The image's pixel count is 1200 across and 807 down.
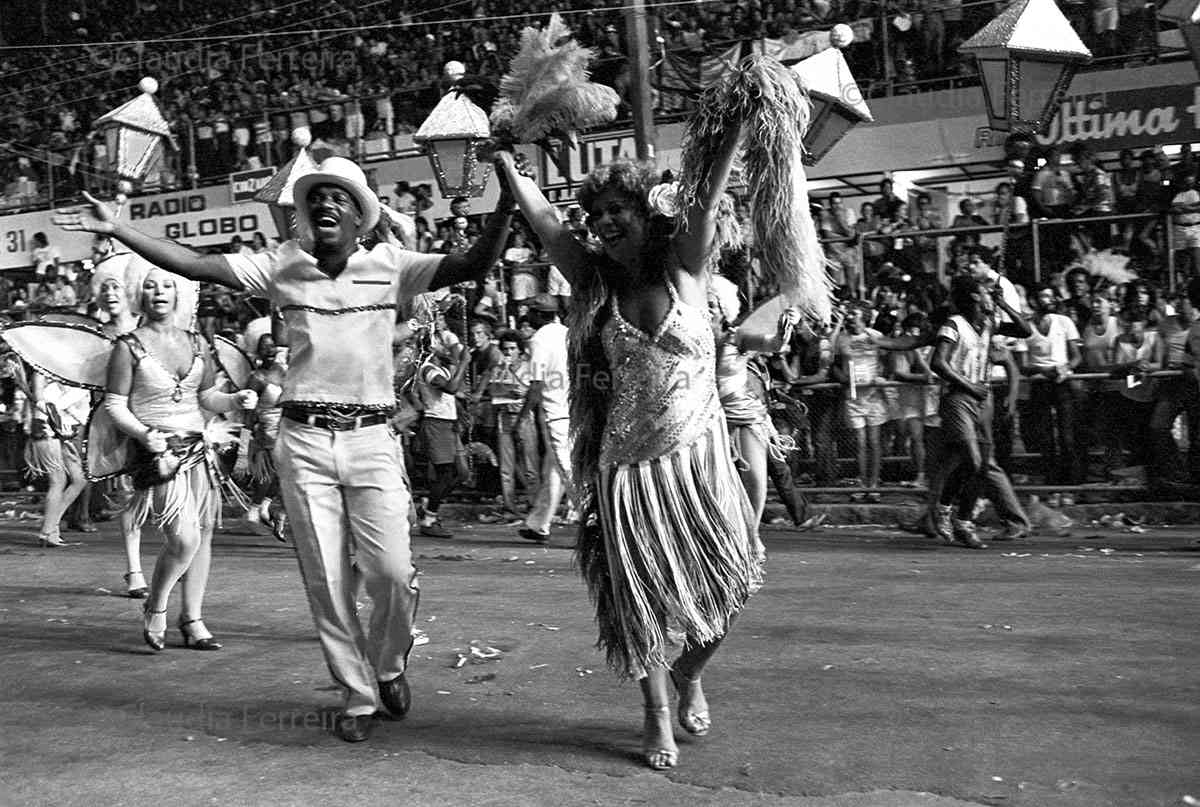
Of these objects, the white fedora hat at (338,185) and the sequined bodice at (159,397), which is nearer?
the white fedora hat at (338,185)

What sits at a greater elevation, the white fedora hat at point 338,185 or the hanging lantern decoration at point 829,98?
the hanging lantern decoration at point 829,98

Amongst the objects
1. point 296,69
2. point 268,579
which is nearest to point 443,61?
point 296,69

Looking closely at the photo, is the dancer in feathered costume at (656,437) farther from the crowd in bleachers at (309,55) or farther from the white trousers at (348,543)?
the crowd in bleachers at (309,55)

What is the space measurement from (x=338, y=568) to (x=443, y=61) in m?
17.0

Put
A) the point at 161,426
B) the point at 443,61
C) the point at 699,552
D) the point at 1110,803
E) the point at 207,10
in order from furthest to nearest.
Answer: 1. the point at 207,10
2. the point at 443,61
3. the point at 161,426
4. the point at 699,552
5. the point at 1110,803

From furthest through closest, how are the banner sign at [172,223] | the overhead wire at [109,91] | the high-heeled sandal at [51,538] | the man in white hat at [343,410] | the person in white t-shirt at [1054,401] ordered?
the overhead wire at [109,91] < the banner sign at [172,223] < the high-heeled sandal at [51,538] < the person in white t-shirt at [1054,401] < the man in white hat at [343,410]

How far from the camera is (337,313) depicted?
5066mm

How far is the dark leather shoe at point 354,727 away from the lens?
15.7 ft

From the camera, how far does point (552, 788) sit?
4.19 meters

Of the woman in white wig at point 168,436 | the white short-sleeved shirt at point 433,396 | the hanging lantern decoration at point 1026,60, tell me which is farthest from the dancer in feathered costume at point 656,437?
the white short-sleeved shirt at point 433,396

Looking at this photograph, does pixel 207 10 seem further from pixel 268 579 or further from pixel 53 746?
pixel 53 746

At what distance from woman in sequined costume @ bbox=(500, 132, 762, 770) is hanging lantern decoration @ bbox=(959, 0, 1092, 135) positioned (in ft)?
18.4

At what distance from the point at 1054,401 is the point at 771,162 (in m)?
7.87

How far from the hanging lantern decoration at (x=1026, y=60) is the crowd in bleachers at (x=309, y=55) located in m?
3.13
